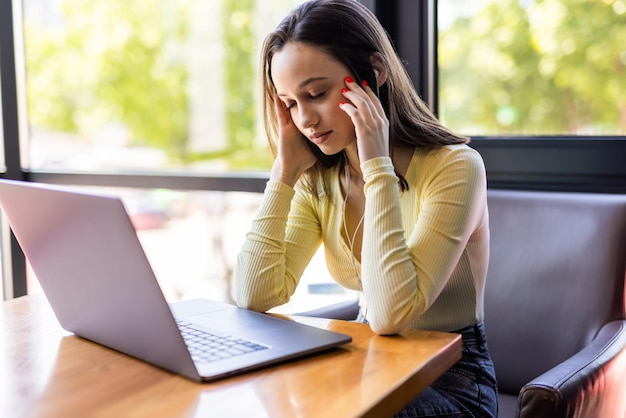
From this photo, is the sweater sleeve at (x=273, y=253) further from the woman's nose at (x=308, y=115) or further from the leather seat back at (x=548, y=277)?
the leather seat back at (x=548, y=277)

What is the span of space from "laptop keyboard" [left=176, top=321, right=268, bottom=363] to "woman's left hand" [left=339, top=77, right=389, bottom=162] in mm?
415

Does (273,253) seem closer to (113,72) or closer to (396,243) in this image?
(396,243)

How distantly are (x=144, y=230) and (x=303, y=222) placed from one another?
284 cm

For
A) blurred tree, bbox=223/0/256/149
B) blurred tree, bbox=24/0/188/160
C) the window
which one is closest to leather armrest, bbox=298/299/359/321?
the window

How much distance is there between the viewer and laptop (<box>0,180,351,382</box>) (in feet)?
2.85

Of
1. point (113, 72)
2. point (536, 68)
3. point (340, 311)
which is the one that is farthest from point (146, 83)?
point (340, 311)

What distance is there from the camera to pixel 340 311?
5.64ft

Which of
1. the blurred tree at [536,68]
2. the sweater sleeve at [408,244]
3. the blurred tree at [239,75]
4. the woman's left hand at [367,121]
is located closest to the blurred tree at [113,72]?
the blurred tree at [239,75]

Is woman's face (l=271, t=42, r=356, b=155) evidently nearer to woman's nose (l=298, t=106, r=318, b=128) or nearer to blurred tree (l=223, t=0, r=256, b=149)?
woman's nose (l=298, t=106, r=318, b=128)

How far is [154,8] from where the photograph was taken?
4.94 meters

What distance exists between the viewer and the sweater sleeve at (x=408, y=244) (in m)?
1.14

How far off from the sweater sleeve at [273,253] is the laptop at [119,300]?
18cm

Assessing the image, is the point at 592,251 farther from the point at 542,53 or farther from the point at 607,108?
the point at 542,53

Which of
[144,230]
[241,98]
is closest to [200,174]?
[144,230]
